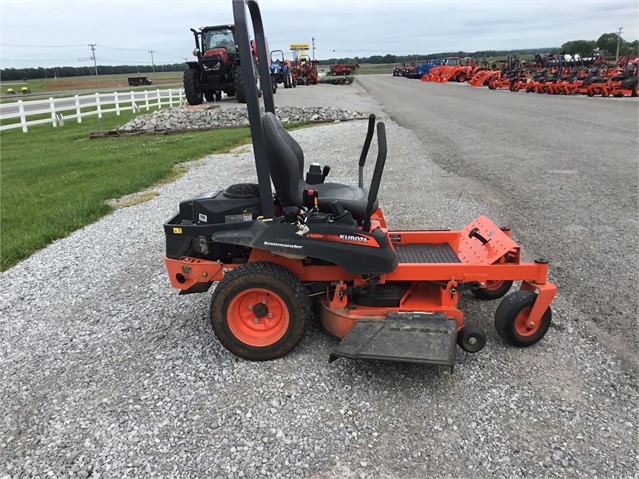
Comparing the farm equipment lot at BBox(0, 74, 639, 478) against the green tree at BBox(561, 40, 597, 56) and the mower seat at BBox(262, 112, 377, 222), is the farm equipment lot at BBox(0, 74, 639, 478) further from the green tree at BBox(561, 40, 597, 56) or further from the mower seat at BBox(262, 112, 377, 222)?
the green tree at BBox(561, 40, 597, 56)

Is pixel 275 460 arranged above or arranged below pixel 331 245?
below

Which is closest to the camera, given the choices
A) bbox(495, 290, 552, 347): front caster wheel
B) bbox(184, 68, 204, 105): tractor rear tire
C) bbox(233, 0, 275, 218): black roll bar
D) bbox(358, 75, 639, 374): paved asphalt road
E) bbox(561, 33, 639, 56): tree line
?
bbox(233, 0, 275, 218): black roll bar

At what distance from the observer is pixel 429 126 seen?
14.0 meters

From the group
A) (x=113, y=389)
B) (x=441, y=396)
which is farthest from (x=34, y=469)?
(x=441, y=396)

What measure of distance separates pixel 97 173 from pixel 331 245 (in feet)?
25.6

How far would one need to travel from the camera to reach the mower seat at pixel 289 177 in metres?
3.25

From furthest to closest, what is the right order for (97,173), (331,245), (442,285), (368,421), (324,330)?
(97,173) < (324,330) < (442,285) < (331,245) < (368,421)

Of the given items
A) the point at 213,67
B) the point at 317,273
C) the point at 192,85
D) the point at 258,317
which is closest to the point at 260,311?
the point at 258,317

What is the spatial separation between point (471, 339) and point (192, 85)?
18.7m

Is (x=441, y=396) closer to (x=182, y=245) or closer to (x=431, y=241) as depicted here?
(x=431, y=241)

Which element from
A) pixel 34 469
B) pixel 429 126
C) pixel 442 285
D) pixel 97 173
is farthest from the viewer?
pixel 429 126

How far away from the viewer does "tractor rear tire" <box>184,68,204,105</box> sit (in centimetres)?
1931

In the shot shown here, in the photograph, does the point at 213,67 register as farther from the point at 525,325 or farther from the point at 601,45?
the point at 601,45

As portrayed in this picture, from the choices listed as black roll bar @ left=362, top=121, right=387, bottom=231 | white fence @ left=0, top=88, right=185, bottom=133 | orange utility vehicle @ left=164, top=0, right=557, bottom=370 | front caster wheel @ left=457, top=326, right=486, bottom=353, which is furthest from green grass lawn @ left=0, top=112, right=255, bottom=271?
front caster wheel @ left=457, top=326, right=486, bottom=353
